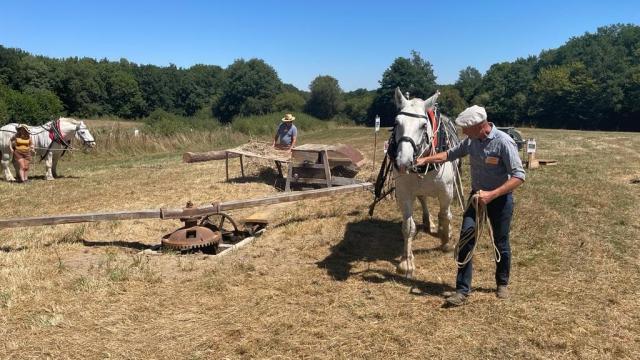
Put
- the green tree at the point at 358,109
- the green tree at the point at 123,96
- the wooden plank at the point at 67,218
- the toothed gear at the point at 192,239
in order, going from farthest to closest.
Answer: the green tree at the point at 123,96, the green tree at the point at 358,109, the toothed gear at the point at 192,239, the wooden plank at the point at 67,218

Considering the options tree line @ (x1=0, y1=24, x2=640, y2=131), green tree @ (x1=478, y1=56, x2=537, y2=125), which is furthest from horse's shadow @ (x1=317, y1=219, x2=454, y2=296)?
green tree @ (x1=478, y1=56, x2=537, y2=125)

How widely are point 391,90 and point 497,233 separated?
59.3 metres

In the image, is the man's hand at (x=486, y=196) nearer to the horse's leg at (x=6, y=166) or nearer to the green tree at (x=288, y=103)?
the horse's leg at (x=6, y=166)

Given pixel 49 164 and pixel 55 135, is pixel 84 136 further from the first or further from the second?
pixel 49 164

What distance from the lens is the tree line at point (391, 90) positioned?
49.9 m

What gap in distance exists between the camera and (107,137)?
22.2 m

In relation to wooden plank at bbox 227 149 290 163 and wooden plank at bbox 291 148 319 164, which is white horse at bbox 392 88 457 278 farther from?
wooden plank at bbox 227 149 290 163

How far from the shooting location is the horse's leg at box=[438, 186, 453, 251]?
17.7 feet

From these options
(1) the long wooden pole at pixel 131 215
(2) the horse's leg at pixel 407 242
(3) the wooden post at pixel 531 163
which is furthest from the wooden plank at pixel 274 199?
(3) the wooden post at pixel 531 163

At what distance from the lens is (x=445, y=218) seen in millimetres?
5773

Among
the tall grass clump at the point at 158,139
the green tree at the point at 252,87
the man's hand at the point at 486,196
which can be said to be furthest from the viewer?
the green tree at the point at 252,87

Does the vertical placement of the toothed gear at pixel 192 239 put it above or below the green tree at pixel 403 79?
below

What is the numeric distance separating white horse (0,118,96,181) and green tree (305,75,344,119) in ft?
173

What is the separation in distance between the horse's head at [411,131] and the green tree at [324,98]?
2395 inches
